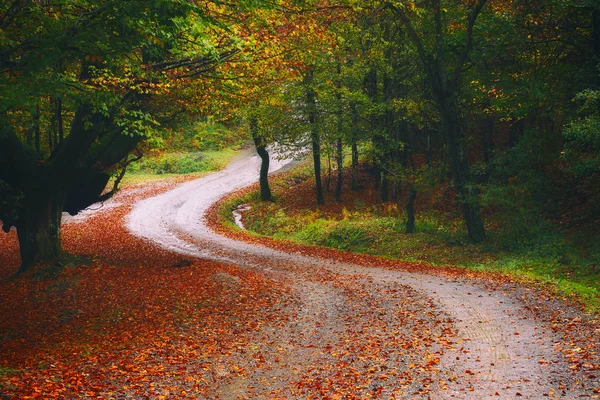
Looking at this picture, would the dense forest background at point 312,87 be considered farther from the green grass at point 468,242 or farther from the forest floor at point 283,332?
the forest floor at point 283,332

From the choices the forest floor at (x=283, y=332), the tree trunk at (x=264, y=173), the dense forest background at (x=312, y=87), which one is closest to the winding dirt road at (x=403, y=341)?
the forest floor at (x=283, y=332)

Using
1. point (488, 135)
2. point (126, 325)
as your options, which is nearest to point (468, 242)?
point (488, 135)

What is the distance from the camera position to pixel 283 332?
11453 millimetres

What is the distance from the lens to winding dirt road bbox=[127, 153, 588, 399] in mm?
8000

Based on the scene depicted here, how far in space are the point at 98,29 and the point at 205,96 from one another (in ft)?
24.8

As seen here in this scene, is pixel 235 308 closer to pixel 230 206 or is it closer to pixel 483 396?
pixel 483 396

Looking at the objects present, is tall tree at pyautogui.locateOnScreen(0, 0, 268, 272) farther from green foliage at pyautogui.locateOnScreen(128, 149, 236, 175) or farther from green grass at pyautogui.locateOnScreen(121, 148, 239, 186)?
green foliage at pyautogui.locateOnScreen(128, 149, 236, 175)

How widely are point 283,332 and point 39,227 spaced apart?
950 centimetres

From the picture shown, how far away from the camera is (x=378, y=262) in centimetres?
1962

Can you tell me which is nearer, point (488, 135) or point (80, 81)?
point (80, 81)

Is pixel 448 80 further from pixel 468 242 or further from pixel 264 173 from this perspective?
pixel 264 173

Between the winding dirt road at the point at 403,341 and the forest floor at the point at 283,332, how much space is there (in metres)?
0.04

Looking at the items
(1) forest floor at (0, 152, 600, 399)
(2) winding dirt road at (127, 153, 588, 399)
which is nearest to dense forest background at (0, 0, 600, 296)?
(1) forest floor at (0, 152, 600, 399)


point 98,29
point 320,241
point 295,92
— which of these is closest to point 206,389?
point 98,29
